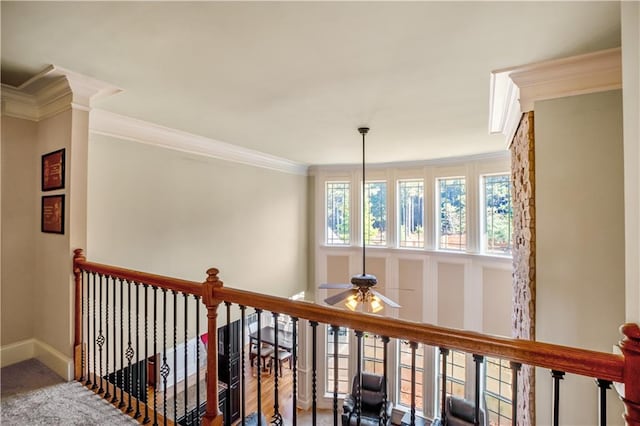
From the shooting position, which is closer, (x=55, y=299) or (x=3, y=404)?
(x=3, y=404)

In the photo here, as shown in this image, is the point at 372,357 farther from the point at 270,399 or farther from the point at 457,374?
the point at 270,399

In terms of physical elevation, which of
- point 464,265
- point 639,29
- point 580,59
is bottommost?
point 464,265

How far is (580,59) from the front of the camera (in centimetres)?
199

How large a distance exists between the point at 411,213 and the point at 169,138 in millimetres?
4688

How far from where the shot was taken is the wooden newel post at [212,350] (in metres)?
1.80

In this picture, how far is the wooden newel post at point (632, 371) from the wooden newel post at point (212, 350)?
5.67 feet

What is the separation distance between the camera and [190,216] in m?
4.22

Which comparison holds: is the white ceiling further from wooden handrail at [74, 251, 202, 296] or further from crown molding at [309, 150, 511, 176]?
crown molding at [309, 150, 511, 176]

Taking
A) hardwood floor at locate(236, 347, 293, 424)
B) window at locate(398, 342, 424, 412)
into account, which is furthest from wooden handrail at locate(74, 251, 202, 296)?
window at locate(398, 342, 424, 412)

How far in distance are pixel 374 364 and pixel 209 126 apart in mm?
5894

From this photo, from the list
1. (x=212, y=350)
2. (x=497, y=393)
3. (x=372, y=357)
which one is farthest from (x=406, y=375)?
(x=212, y=350)

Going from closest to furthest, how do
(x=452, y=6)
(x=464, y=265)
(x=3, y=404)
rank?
(x=452, y=6) → (x=3, y=404) → (x=464, y=265)

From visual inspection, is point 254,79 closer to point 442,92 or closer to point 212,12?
point 212,12

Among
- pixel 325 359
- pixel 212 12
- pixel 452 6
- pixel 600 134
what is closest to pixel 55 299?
pixel 212 12
